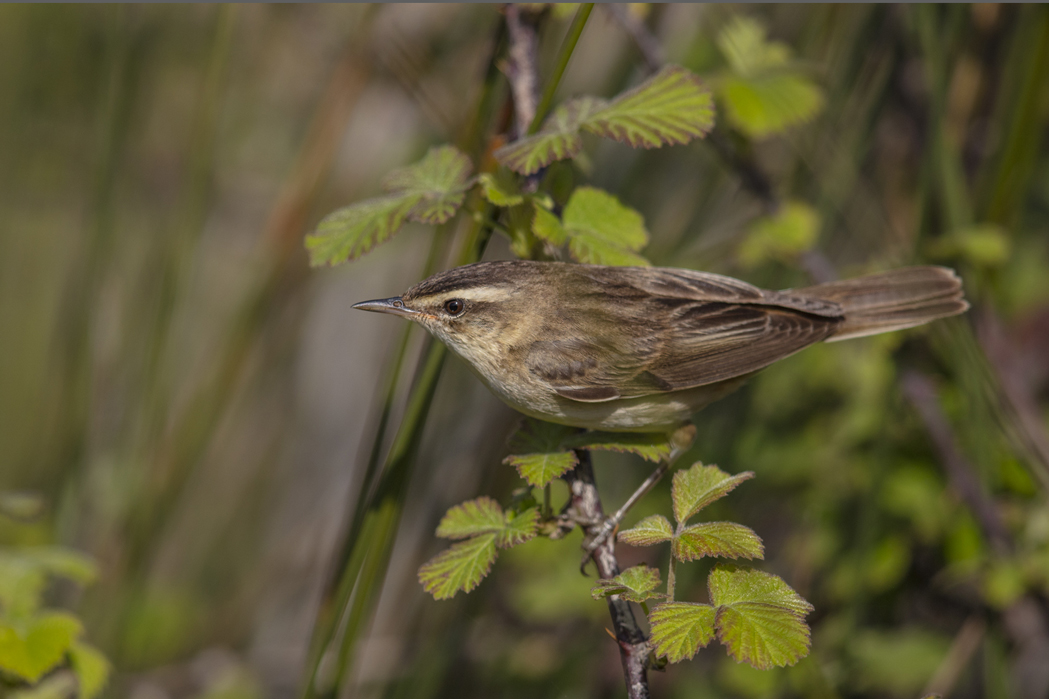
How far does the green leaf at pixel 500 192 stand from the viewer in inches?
71.1

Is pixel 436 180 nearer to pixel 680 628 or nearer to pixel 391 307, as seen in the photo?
pixel 391 307

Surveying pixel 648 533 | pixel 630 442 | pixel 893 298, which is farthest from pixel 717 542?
pixel 893 298

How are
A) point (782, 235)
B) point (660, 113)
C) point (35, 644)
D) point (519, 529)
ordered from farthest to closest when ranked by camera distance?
point (782, 235), point (660, 113), point (35, 644), point (519, 529)

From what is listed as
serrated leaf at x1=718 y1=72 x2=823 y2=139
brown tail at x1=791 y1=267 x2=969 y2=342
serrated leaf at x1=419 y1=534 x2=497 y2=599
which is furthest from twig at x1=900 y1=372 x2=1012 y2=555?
serrated leaf at x1=419 y1=534 x2=497 y2=599

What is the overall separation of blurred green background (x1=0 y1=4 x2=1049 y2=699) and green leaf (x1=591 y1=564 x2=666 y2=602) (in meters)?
1.13

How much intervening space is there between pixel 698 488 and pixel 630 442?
0.67 metres

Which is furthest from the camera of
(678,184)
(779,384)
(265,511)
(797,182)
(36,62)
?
(265,511)

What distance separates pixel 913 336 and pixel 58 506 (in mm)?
3477

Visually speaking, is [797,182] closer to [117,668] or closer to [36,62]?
[117,668]

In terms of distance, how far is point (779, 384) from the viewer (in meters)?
3.66

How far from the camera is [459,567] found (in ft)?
5.24

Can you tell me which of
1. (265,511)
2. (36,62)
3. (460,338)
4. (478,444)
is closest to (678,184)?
(478,444)

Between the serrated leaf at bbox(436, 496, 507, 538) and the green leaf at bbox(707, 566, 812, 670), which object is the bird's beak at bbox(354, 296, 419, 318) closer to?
the serrated leaf at bbox(436, 496, 507, 538)

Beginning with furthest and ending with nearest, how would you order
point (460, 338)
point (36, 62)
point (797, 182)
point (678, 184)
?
1. point (678, 184)
2. point (36, 62)
3. point (797, 182)
4. point (460, 338)
